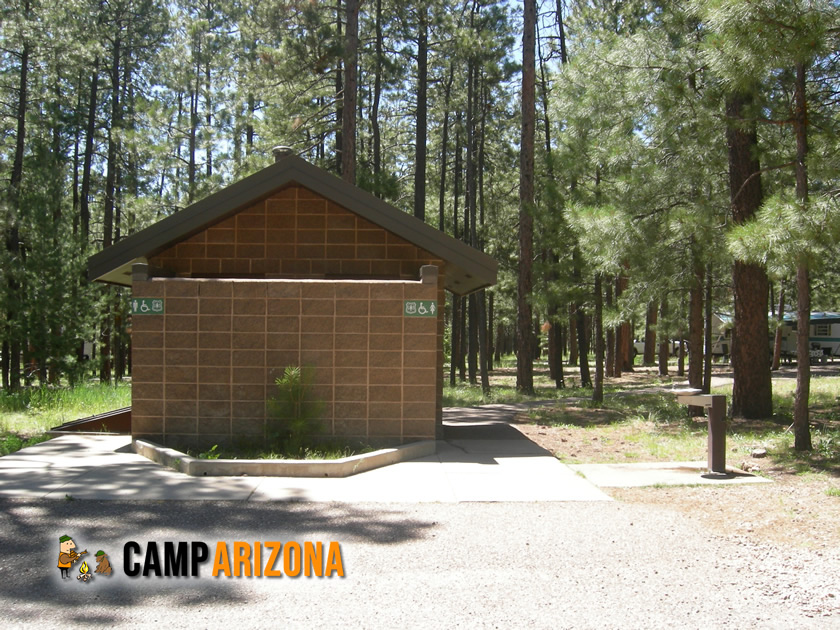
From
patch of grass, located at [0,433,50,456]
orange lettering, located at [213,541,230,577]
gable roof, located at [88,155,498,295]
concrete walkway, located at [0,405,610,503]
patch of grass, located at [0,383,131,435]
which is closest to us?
orange lettering, located at [213,541,230,577]

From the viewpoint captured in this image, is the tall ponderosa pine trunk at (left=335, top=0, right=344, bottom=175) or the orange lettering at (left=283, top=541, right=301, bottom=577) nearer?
the orange lettering at (left=283, top=541, right=301, bottom=577)

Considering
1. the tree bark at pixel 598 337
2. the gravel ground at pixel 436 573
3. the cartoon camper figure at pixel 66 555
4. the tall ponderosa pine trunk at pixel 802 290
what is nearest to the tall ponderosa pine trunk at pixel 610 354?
the tree bark at pixel 598 337

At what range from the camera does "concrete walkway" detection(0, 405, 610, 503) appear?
7809mm

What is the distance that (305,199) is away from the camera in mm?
11273

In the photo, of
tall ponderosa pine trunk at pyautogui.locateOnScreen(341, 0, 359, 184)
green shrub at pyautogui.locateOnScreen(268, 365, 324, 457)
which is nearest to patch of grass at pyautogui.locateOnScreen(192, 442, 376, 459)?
green shrub at pyautogui.locateOnScreen(268, 365, 324, 457)

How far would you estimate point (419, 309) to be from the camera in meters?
10.3

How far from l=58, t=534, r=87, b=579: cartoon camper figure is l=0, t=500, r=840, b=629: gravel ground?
90 mm

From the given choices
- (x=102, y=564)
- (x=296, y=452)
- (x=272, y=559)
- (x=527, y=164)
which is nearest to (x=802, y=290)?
(x=296, y=452)

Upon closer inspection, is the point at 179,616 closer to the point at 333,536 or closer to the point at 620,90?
the point at 333,536

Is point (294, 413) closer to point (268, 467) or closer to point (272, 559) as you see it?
point (268, 467)

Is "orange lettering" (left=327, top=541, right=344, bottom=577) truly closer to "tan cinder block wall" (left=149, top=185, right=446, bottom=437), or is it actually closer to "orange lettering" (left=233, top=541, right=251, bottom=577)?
"orange lettering" (left=233, top=541, right=251, bottom=577)

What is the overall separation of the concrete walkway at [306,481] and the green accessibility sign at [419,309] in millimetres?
2002

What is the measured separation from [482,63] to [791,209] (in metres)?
16.8

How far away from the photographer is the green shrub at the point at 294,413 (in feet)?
31.9
